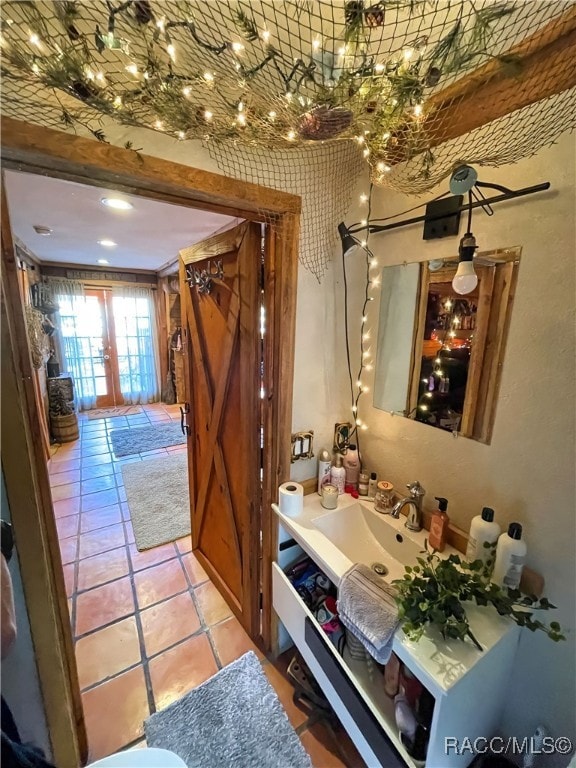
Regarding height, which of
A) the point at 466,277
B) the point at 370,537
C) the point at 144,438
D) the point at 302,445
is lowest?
the point at 144,438

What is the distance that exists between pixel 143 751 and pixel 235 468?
1.00m

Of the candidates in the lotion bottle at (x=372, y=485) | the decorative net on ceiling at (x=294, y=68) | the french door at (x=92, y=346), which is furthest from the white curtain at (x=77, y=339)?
the lotion bottle at (x=372, y=485)

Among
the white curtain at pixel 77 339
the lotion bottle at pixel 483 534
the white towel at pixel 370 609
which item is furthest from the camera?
the white curtain at pixel 77 339

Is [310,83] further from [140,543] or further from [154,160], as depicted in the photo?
[140,543]

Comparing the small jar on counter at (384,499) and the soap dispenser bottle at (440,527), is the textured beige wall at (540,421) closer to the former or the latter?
the soap dispenser bottle at (440,527)

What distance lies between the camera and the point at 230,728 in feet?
4.29

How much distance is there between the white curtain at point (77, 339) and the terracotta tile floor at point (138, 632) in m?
2.93

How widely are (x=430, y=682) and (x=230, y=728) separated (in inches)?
41.9

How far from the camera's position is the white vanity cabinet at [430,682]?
32.0 inches

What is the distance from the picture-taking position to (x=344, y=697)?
1085mm

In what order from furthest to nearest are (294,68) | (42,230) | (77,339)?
(77,339)
(42,230)
(294,68)

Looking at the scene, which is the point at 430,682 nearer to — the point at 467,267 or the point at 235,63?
the point at 467,267

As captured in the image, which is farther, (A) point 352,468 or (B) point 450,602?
(A) point 352,468

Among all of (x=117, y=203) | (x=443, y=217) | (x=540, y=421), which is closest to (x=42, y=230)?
(x=117, y=203)
